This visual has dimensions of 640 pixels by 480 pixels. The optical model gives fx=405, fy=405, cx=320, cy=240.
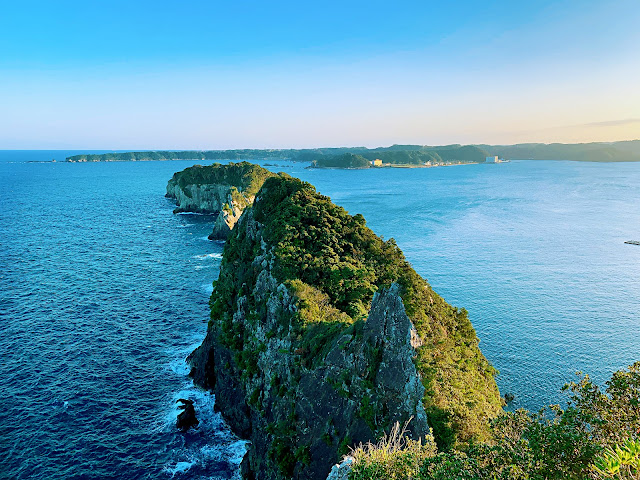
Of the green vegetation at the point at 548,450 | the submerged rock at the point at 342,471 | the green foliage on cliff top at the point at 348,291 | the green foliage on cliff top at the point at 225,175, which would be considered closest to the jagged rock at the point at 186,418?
the green foliage on cliff top at the point at 348,291

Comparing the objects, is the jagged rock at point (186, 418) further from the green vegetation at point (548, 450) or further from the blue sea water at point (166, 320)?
the green vegetation at point (548, 450)

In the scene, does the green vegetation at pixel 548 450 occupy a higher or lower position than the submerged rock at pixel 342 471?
higher

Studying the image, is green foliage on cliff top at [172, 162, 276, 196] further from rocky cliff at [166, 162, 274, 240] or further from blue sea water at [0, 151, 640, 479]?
blue sea water at [0, 151, 640, 479]

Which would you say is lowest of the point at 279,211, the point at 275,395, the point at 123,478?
the point at 123,478

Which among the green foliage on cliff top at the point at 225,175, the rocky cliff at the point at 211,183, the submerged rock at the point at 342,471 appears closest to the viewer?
the submerged rock at the point at 342,471

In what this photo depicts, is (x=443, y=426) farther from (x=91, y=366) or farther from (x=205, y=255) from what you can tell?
(x=205, y=255)

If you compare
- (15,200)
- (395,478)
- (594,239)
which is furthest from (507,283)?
(15,200)

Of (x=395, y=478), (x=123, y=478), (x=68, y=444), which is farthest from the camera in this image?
(x=68, y=444)
